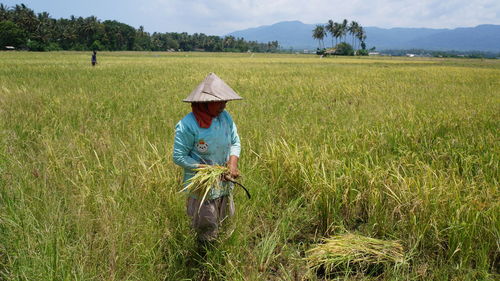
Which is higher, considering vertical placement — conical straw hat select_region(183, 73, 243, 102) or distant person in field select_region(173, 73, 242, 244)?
conical straw hat select_region(183, 73, 243, 102)

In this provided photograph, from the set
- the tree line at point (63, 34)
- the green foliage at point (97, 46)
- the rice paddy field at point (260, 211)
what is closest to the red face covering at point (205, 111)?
the rice paddy field at point (260, 211)

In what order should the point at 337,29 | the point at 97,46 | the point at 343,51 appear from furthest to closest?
1. the point at 337,29
2. the point at 343,51
3. the point at 97,46

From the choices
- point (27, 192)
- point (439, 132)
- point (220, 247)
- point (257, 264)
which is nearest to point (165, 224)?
point (220, 247)

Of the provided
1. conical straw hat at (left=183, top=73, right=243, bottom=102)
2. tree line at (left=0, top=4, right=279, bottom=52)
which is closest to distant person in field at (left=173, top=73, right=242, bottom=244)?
conical straw hat at (left=183, top=73, right=243, bottom=102)

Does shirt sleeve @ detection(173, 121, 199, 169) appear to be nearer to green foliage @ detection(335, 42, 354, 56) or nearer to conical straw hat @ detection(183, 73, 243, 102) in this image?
conical straw hat @ detection(183, 73, 243, 102)

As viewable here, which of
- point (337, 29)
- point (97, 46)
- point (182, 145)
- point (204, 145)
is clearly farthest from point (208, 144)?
point (337, 29)

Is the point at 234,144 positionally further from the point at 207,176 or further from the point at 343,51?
the point at 343,51

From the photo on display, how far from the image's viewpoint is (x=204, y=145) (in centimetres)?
195

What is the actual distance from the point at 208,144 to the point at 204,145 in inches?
1.0

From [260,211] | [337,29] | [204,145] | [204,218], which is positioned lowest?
[260,211]

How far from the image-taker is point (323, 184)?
2576mm

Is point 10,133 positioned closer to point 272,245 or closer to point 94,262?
point 94,262

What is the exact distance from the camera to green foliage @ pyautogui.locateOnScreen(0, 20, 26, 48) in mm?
54094

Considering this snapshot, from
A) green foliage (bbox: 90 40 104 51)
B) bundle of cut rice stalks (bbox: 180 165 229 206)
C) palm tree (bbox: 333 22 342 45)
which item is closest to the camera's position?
bundle of cut rice stalks (bbox: 180 165 229 206)
